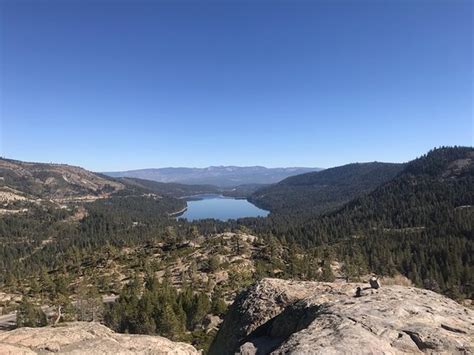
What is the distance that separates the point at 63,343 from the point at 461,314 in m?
17.6

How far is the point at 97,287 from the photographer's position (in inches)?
4973

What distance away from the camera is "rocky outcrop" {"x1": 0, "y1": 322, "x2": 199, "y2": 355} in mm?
16766

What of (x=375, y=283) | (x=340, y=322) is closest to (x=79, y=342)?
(x=340, y=322)

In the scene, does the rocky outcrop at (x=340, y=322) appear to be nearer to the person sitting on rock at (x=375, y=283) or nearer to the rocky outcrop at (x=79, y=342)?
the person sitting on rock at (x=375, y=283)

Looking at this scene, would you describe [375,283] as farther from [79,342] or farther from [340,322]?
[79,342]

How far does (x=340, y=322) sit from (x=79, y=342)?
11.3 m

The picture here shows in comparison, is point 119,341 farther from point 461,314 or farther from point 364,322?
point 461,314

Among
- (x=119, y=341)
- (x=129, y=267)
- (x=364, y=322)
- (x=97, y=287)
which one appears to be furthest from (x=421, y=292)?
(x=129, y=267)

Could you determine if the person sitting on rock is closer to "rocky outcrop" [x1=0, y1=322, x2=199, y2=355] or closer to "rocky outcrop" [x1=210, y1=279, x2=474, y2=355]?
"rocky outcrop" [x1=210, y1=279, x2=474, y2=355]

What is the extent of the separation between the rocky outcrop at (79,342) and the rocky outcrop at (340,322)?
147 inches

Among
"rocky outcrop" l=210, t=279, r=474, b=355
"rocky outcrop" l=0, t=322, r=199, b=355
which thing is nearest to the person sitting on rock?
"rocky outcrop" l=210, t=279, r=474, b=355

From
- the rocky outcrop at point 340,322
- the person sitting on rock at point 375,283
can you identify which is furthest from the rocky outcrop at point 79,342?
the person sitting on rock at point 375,283

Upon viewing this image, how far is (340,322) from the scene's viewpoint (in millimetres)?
17141

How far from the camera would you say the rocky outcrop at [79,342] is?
16.8 meters
